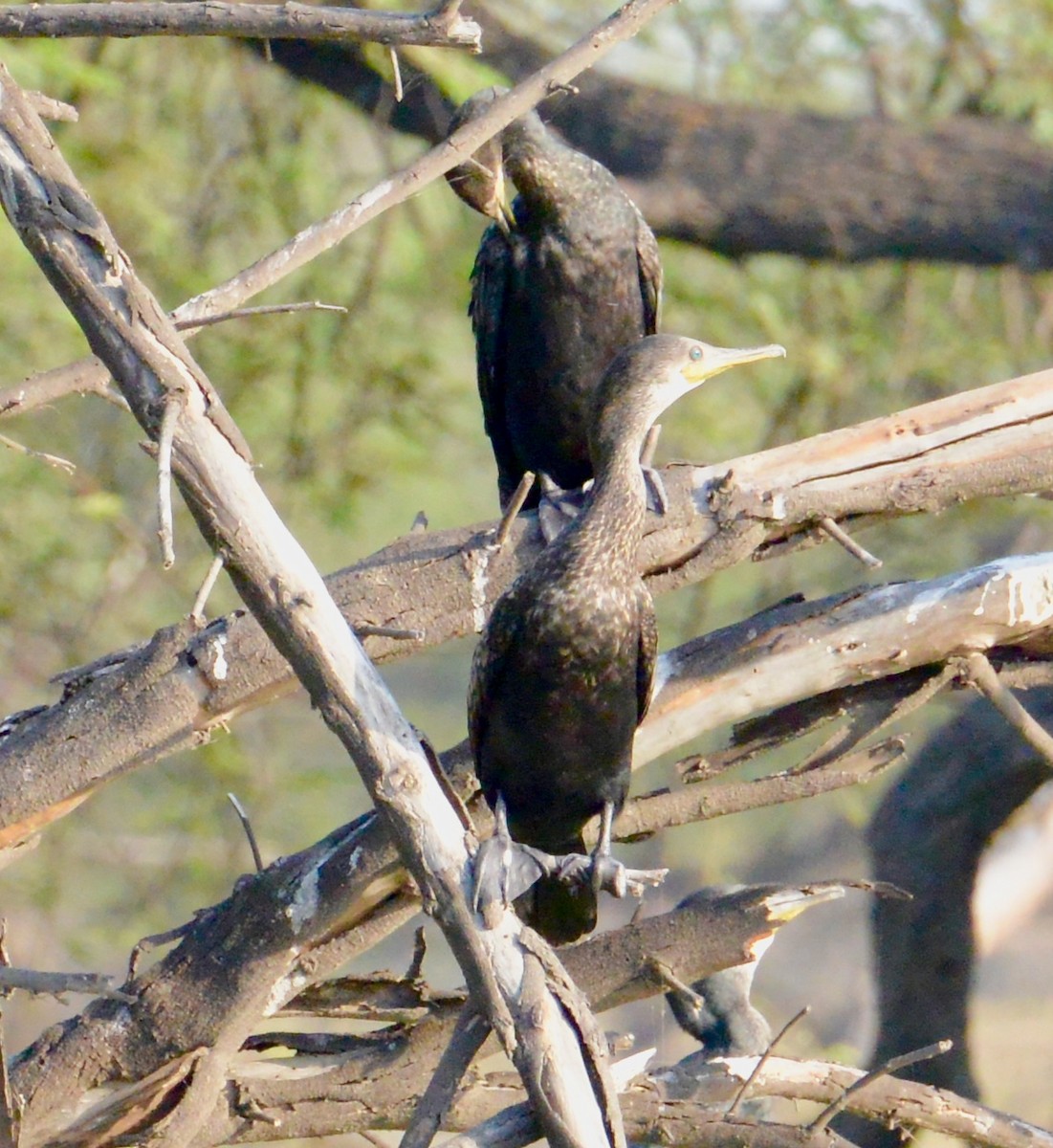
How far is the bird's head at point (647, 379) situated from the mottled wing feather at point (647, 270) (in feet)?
2.53

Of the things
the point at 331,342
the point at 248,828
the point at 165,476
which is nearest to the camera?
the point at 165,476

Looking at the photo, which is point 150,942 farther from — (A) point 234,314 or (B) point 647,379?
(B) point 647,379

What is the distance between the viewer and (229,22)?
1.75 metres

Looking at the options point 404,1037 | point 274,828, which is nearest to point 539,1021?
point 404,1037

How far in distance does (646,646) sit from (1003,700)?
0.70 m

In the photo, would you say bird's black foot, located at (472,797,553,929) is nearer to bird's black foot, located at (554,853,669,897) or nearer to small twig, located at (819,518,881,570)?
bird's black foot, located at (554,853,669,897)

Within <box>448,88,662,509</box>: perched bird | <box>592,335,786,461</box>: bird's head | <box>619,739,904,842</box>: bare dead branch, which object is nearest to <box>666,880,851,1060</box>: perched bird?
<box>619,739,904,842</box>: bare dead branch

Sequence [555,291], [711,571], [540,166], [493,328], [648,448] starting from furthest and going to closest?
[493,328]
[555,291]
[540,166]
[648,448]
[711,571]

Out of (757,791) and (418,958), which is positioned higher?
(757,791)

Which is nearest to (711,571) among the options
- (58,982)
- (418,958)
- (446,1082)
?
(418,958)

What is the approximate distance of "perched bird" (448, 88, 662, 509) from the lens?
338 centimetres

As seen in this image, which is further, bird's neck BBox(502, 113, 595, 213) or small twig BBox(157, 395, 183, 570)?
bird's neck BBox(502, 113, 595, 213)

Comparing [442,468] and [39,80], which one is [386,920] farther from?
[442,468]

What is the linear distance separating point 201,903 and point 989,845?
3.64m
